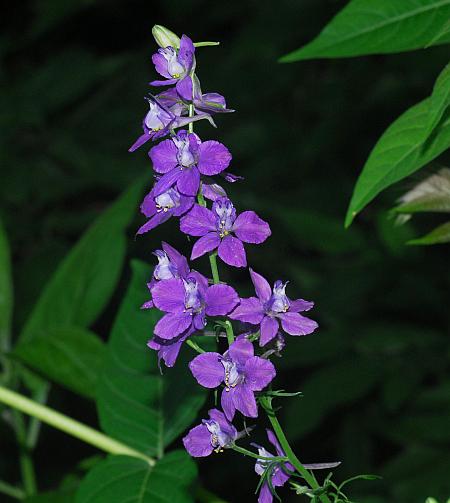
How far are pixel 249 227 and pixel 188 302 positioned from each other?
0.13 metres

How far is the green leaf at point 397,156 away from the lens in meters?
1.25

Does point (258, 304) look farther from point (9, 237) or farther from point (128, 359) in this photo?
point (9, 237)

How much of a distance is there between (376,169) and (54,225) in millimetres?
3516

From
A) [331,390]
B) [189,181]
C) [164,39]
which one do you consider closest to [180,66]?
[164,39]

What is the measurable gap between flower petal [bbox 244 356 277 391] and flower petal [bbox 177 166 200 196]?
8.8 inches

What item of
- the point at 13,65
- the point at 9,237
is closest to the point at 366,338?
the point at 9,237

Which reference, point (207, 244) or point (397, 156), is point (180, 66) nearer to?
point (207, 244)

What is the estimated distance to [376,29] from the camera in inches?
60.1

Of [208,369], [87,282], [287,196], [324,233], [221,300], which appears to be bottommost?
[287,196]

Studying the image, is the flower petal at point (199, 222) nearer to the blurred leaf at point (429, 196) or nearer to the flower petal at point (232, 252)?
the flower petal at point (232, 252)

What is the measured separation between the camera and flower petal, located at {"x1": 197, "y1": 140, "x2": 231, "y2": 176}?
3.61ft

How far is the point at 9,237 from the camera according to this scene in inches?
179

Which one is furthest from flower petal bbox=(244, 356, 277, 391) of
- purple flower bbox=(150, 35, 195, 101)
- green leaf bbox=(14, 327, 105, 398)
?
green leaf bbox=(14, 327, 105, 398)

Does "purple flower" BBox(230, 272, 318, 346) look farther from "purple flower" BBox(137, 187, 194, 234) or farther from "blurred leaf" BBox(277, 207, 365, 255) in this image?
"blurred leaf" BBox(277, 207, 365, 255)
